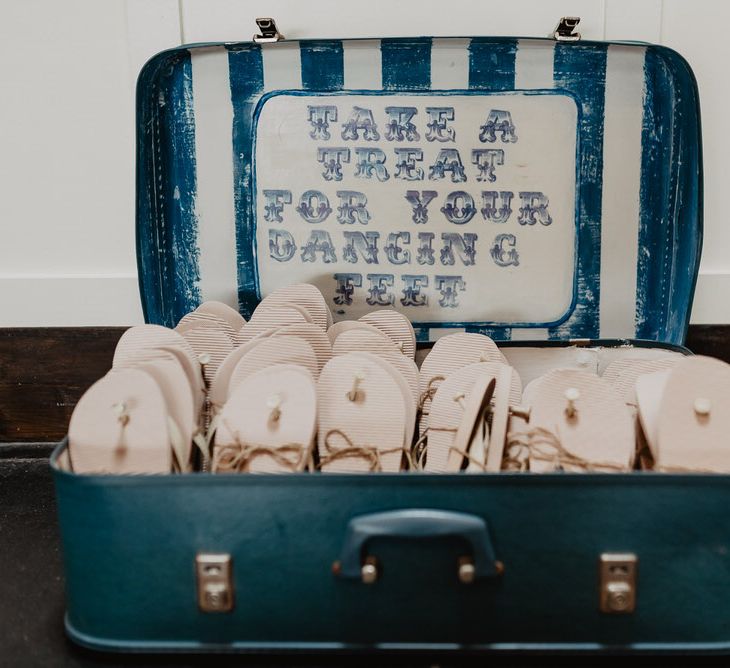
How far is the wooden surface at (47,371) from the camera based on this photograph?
1.19 metres

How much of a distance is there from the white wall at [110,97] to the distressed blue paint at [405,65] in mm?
43

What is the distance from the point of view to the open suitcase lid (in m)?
1.05

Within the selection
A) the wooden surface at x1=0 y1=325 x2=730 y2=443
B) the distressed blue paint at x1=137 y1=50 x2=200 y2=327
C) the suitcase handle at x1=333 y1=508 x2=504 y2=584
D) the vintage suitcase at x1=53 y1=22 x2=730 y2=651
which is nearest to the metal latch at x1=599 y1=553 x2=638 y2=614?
the suitcase handle at x1=333 y1=508 x2=504 y2=584

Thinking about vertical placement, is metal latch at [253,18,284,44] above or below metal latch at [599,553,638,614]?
above

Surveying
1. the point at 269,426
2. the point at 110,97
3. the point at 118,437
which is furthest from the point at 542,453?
the point at 110,97

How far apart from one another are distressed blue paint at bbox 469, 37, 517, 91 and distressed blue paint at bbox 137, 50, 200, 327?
407 mm

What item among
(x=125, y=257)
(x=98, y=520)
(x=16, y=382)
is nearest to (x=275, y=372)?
(x=98, y=520)

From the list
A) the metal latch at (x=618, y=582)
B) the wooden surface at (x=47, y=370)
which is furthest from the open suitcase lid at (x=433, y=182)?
the metal latch at (x=618, y=582)

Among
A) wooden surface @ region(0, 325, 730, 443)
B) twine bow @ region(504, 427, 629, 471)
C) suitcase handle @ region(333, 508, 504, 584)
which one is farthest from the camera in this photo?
wooden surface @ region(0, 325, 730, 443)

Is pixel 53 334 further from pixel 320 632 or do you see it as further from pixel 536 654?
pixel 536 654

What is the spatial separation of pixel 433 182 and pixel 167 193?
0.40 metres

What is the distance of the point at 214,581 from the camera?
26.8 inches

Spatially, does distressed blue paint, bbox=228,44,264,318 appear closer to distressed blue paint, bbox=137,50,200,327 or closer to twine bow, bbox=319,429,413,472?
distressed blue paint, bbox=137,50,200,327

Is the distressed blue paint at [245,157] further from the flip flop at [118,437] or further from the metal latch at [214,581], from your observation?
the metal latch at [214,581]
